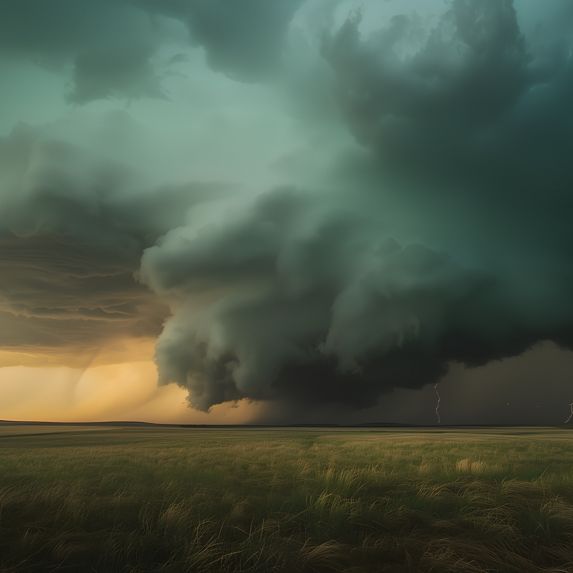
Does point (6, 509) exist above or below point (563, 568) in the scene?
above

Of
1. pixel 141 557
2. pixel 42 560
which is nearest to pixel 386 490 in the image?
pixel 141 557

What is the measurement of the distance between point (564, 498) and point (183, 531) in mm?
8691

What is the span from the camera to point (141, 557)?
6.67 meters

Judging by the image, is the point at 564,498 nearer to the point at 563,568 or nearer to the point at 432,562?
the point at 563,568

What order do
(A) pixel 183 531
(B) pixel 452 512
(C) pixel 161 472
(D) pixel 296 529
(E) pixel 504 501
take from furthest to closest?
(C) pixel 161 472 → (E) pixel 504 501 → (B) pixel 452 512 → (D) pixel 296 529 → (A) pixel 183 531

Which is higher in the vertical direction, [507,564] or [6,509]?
[6,509]

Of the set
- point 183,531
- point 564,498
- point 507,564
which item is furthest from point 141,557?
point 564,498

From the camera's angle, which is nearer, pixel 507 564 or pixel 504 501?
pixel 507 564

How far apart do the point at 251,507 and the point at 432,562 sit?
12.8 ft

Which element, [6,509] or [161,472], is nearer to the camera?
[6,509]

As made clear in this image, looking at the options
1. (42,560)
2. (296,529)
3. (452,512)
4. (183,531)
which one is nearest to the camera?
(42,560)

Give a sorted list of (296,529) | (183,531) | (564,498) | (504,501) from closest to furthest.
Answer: (183,531), (296,529), (504,501), (564,498)

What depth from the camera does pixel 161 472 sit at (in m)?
15.8

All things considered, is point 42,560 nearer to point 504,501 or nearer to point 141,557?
point 141,557
